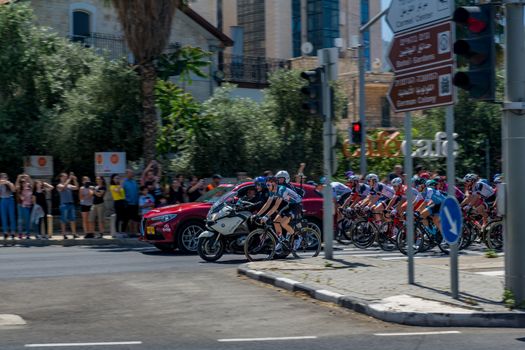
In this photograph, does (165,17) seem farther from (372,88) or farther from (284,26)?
(284,26)

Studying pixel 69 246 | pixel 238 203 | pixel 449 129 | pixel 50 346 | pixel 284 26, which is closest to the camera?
pixel 50 346

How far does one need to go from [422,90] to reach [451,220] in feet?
6.43

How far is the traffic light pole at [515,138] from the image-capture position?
33.1ft

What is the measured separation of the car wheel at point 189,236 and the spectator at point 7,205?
18.6ft

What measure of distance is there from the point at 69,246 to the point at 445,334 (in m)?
13.7

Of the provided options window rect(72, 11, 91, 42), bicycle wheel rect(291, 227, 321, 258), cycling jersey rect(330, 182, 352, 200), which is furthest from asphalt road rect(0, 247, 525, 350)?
window rect(72, 11, 91, 42)

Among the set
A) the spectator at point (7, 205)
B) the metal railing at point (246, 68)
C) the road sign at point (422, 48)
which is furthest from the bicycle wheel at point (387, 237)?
the metal railing at point (246, 68)

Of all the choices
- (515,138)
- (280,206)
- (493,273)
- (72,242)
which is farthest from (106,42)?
(515,138)

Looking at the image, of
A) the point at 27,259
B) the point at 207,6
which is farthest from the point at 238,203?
the point at 207,6

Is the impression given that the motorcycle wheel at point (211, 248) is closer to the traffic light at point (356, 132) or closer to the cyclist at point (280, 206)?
the cyclist at point (280, 206)

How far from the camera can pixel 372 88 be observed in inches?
1775

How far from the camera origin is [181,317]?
1023 cm

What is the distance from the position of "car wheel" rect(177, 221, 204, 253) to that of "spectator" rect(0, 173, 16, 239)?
18.6 ft

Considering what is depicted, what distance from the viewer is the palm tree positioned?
2377 centimetres
